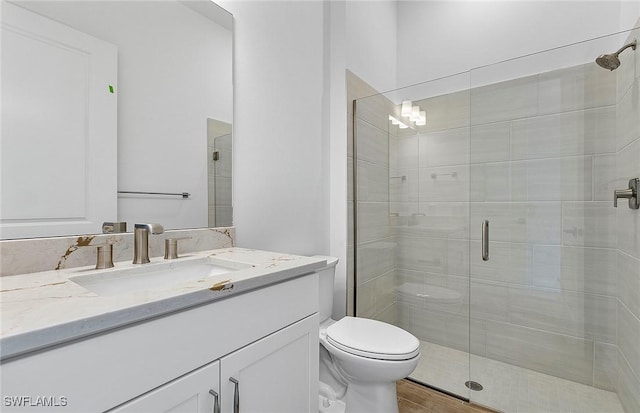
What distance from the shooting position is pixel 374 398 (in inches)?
55.1

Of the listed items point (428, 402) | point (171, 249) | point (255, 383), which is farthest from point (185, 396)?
point (428, 402)

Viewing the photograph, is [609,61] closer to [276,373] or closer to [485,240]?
[485,240]

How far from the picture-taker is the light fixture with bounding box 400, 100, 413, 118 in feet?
7.15

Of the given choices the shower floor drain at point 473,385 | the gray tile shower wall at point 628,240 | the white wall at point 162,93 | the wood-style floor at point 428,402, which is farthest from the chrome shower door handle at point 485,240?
the white wall at point 162,93

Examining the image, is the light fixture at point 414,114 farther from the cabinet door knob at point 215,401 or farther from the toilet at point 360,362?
the cabinet door knob at point 215,401

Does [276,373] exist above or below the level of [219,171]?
below

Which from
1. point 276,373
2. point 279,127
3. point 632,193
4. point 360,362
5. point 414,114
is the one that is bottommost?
point 360,362

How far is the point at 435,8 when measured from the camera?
8.23 feet

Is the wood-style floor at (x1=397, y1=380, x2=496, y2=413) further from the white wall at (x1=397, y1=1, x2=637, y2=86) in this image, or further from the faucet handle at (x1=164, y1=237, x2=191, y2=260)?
the white wall at (x1=397, y1=1, x2=637, y2=86)

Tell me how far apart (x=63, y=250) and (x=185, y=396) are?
2.08 feet

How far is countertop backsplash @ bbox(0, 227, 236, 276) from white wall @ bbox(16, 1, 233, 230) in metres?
0.08

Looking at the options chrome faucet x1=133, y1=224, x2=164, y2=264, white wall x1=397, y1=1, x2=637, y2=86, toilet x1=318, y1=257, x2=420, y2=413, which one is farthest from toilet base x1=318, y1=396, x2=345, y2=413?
white wall x1=397, y1=1, x2=637, y2=86

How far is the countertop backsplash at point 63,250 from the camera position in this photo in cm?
90

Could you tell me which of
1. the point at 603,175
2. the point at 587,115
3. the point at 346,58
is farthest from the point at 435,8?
the point at 603,175
